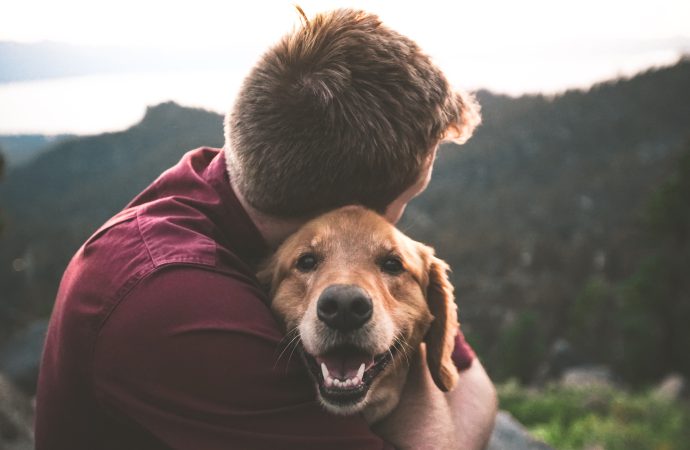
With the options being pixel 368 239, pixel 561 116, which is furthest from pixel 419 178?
pixel 561 116

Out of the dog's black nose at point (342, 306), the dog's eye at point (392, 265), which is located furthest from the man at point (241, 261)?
the dog's eye at point (392, 265)

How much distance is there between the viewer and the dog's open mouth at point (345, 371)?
2.49m

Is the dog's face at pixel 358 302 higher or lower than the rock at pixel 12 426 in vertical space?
higher

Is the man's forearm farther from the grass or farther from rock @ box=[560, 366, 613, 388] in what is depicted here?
rock @ box=[560, 366, 613, 388]

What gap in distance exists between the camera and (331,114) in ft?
8.41

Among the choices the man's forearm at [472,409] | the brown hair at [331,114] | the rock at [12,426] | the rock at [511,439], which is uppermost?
the brown hair at [331,114]

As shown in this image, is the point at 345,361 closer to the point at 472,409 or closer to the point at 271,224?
the point at 271,224

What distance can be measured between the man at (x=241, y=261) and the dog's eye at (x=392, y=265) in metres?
0.35

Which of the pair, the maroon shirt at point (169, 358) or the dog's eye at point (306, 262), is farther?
the dog's eye at point (306, 262)

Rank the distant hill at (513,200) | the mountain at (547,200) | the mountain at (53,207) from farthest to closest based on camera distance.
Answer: the mountain at (547,200), the mountain at (53,207), the distant hill at (513,200)

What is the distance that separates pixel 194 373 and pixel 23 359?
1652 centimetres

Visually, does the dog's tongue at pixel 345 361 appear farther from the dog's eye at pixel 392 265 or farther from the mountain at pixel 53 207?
the mountain at pixel 53 207

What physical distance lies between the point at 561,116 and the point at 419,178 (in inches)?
7629

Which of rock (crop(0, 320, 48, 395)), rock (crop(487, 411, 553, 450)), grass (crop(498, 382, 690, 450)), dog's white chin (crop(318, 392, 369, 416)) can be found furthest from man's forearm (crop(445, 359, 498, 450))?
rock (crop(0, 320, 48, 395))
